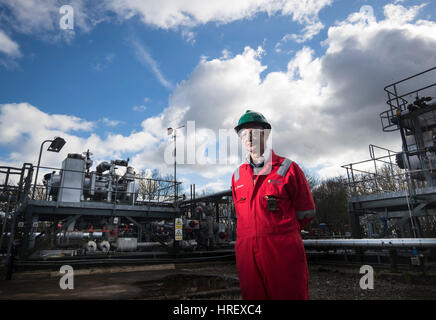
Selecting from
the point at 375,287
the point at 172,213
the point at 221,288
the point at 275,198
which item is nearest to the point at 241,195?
the point at 275,198

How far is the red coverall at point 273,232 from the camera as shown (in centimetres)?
170

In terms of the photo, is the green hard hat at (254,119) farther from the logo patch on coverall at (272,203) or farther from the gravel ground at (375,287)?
the gravel ground at (375,287)

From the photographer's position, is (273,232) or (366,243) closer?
(273,232)

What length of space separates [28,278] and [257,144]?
7.71 metres

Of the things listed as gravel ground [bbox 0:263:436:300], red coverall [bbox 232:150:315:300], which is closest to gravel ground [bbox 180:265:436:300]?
gravel ground [bbox 0:263:436:300]

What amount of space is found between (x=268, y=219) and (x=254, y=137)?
26.6 inches

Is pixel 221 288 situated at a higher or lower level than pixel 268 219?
lower

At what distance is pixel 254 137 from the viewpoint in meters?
2.12

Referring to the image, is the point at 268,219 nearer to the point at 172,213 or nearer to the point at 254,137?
the point at 254,137

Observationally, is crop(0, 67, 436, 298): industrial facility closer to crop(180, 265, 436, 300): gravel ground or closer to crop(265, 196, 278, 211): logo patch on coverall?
crop(180, 265, 436, 300): gravel ground

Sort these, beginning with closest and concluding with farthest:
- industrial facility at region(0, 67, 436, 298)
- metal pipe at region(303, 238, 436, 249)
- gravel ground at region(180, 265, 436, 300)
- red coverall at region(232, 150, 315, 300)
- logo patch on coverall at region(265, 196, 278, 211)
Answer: red coverall at region(232, 150, 315, 300) < logo patch on coverall at region(265, 196, 278, 211) < gravel ground at region(180, 265, 436, 300) < metal pipe at region(303, 238, 436, 249) < industrial facility at region(0, 67, 436, 298)

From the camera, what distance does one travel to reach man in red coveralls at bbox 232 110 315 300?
5.59ft
